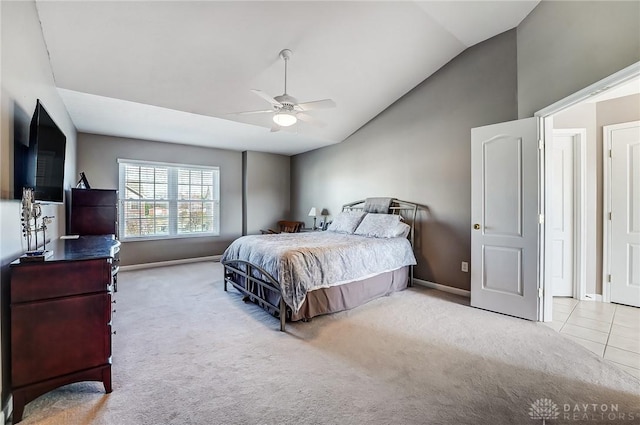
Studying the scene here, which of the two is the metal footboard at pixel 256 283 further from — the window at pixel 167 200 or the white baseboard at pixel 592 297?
the white baseboard at pixel 592 297

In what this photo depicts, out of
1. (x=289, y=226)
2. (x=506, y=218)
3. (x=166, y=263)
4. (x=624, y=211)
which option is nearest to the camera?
(x=506, y=218)

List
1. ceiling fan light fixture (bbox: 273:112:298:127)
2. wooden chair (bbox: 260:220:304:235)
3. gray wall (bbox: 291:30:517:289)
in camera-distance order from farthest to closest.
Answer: wooden chair (bbox: 260:220:304:235)
gray wall (bbox: 291:30:517:289)
ceiling fan light fixture (bbox: 273:112:298:127)

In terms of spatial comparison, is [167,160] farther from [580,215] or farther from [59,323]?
[580,215]

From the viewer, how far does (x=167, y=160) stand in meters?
5.93

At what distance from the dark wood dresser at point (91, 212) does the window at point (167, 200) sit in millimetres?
1426

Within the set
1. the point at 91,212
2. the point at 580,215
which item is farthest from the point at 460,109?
the point at 91,212

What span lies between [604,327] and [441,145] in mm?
2806

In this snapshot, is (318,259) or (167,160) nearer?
(318,259)

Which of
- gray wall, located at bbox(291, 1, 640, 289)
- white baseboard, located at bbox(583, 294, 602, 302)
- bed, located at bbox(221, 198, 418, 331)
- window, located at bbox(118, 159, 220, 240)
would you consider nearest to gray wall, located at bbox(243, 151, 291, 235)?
window, located at bbox(118, 159, 220, 240)

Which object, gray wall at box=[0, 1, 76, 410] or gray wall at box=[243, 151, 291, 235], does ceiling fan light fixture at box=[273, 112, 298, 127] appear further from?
gray wall at box=[243, 151, 291, 235]

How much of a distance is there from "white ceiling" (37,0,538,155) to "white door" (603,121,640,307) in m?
2.02

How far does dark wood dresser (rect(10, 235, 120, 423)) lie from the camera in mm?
1693

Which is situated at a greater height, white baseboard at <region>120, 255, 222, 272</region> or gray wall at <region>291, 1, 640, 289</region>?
gray wall at <region>291, 1, 640, 289</region>

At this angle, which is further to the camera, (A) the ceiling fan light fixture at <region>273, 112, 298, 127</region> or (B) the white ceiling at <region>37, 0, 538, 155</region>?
(A) the ceiling fan light fixture at <region>273, 112, 298, 127</region>
